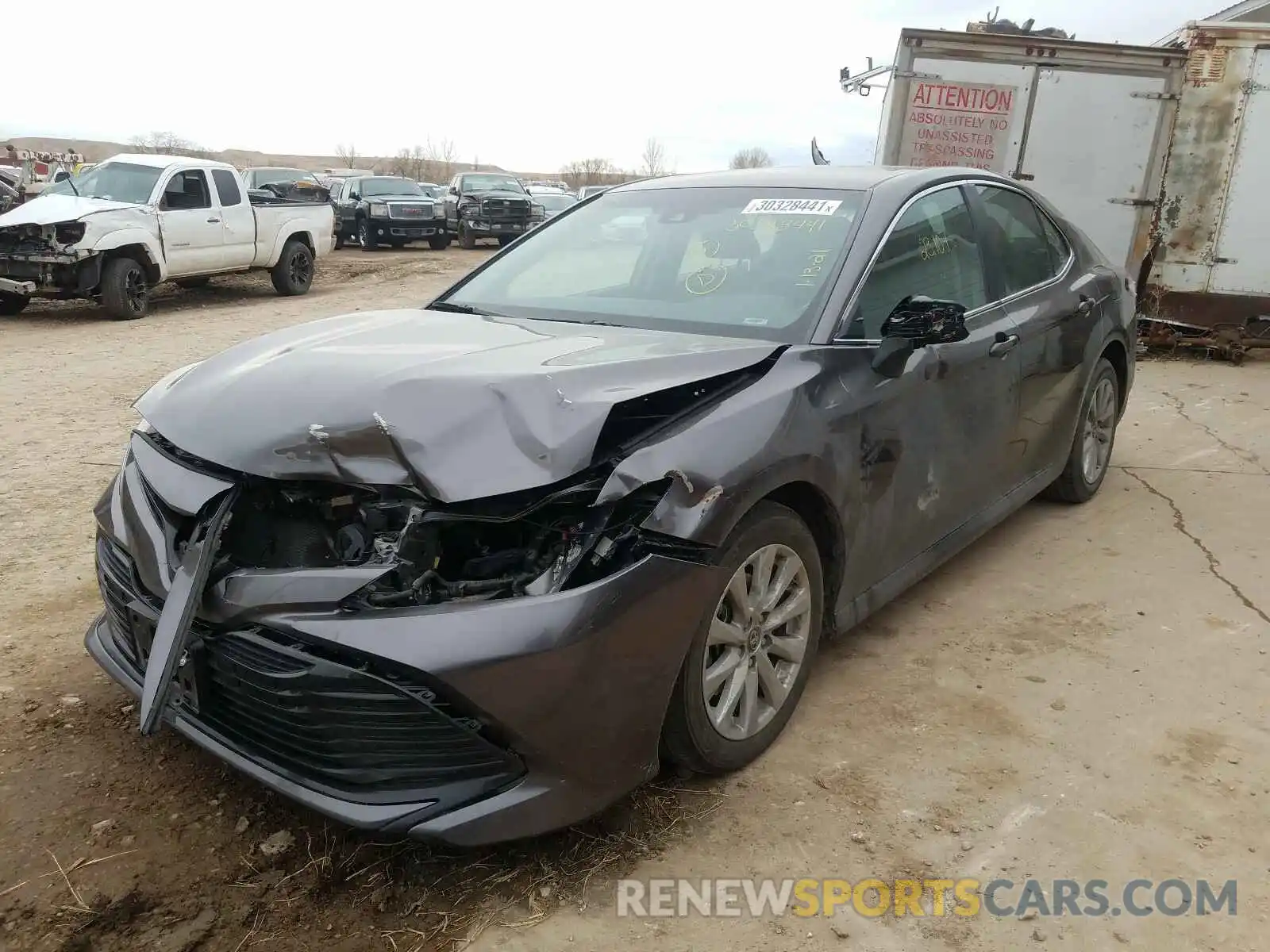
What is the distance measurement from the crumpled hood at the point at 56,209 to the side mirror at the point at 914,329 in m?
11.1

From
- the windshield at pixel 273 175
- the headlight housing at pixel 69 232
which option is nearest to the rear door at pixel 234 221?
the headlight housing at pixel 69 232

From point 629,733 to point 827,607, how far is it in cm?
100

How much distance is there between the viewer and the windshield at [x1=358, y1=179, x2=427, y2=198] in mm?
22172

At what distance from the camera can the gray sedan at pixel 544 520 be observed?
2.14 meters

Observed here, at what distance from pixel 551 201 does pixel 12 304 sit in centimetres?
1663

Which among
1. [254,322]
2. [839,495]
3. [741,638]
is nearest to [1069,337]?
[839,495]

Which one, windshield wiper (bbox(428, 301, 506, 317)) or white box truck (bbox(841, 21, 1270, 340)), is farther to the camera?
white box truck (bbox(841, 21, 1270, 340))

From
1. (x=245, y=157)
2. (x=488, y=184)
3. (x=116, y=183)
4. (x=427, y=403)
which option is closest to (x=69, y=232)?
(x=116, y=183)

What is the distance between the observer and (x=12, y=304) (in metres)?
12.2

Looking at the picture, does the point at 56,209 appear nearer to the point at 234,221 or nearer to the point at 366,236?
the point at 234,221

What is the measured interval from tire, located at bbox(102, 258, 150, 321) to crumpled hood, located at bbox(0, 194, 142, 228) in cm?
63

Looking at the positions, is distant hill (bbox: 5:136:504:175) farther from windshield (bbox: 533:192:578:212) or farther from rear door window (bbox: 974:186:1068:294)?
rear door window (bbox: 974:186:1068:294)

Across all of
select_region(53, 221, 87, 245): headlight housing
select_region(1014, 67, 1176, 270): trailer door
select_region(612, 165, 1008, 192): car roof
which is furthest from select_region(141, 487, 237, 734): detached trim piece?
select_region(53, 221, 87, 245): headlight housing

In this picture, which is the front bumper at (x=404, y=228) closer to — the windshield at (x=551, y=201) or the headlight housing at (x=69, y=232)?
the windshield at (x=551, y=201)
